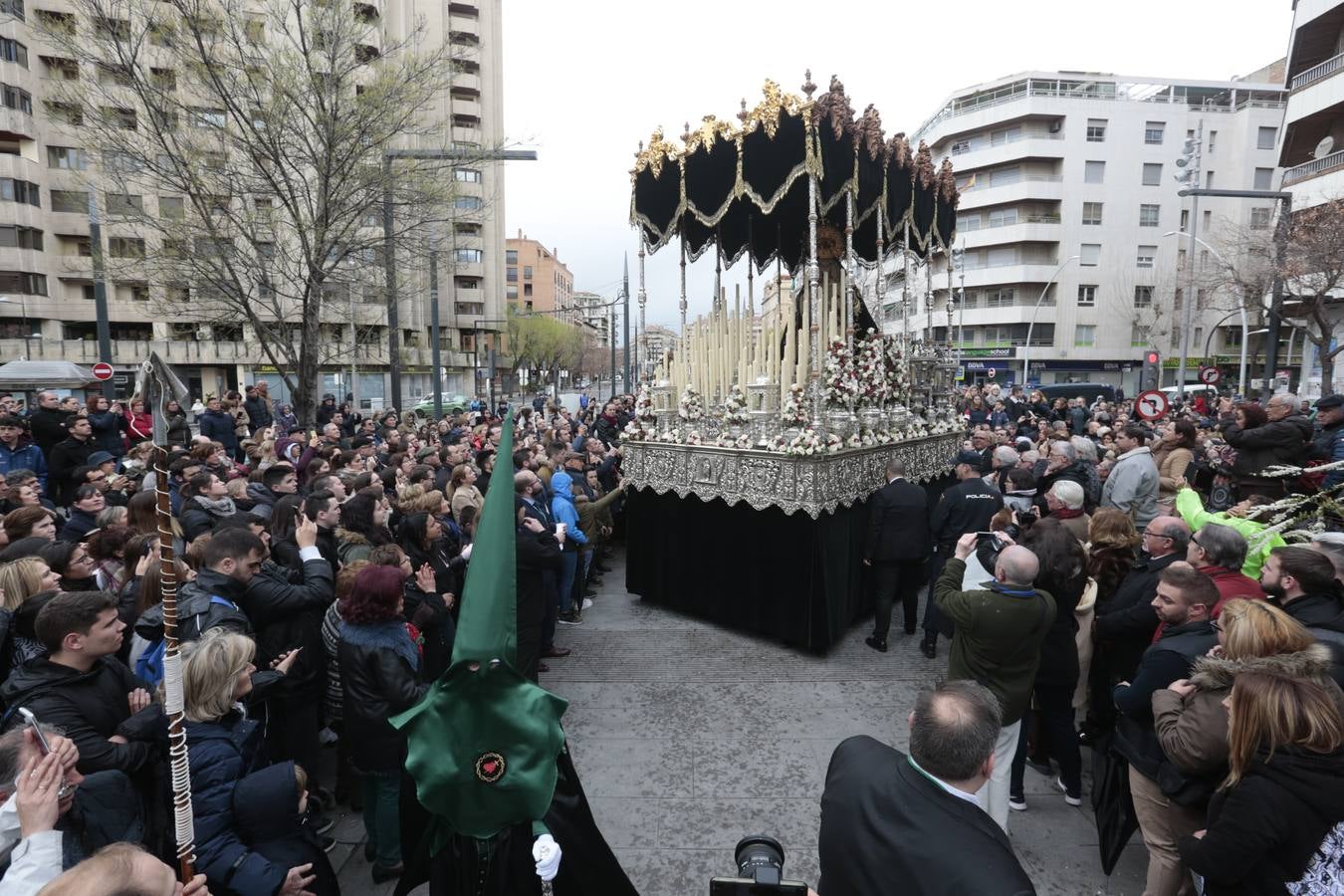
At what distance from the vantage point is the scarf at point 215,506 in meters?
5.49

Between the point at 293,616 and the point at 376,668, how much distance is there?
2.91 ft

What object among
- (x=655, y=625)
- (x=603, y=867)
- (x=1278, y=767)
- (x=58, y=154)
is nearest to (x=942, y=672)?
(x=655, y=625)

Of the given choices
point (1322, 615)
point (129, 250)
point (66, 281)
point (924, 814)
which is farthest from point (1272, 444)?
point (66, 281)

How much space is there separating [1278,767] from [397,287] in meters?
13.9

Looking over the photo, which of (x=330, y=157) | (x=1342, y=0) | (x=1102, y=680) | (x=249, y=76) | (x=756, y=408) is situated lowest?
(x=1102, y=680)

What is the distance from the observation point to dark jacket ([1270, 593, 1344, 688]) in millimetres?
3076

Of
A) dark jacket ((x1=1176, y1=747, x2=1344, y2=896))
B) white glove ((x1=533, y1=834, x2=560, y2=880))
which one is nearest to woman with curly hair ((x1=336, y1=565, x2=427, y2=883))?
white glove ((x1=533, y1=834, x2=560, y2=880))

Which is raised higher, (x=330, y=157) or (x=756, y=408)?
(x=330, y=157)

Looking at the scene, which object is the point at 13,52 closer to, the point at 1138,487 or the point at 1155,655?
the point at 1138,487

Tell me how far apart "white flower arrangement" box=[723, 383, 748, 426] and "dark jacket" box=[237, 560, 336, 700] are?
4.41 meters

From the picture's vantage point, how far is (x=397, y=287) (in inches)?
528

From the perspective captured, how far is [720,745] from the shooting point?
5133 millimetres

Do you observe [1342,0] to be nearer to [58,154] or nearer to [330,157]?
[330,157]

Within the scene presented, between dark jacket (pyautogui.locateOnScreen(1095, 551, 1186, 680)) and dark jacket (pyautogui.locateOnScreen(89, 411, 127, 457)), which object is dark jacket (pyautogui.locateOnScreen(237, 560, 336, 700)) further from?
dark jacket (pyautogui.locateOnScreen(89, 411, 127, 457))
